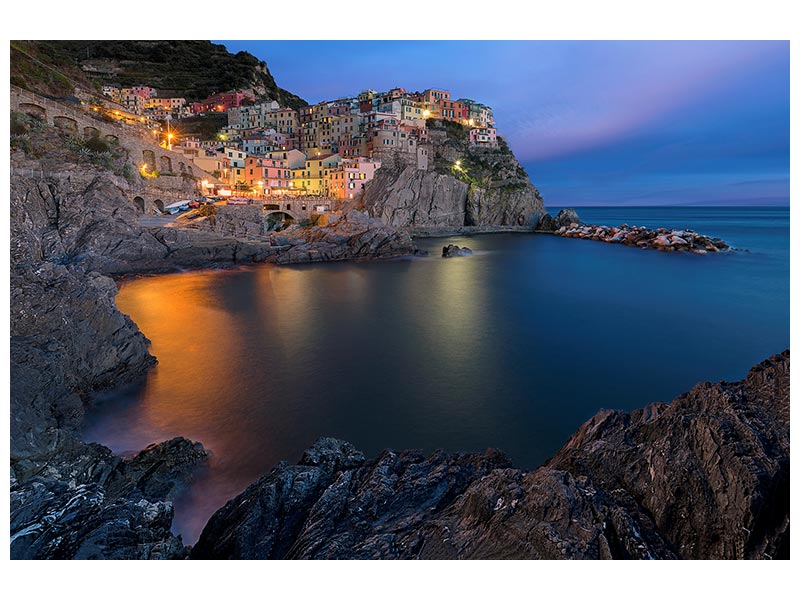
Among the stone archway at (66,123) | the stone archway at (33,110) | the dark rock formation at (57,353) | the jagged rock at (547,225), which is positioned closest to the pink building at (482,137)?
the jagged rock at (547,225)

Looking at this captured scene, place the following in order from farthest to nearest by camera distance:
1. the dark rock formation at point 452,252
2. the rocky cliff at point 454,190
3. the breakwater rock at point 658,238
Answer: the rocky cliff at point 454,190
the breakwater rock at point 658,238
the dark rock formation at point 452,252

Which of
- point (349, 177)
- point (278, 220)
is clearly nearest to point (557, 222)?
point (349, 177)

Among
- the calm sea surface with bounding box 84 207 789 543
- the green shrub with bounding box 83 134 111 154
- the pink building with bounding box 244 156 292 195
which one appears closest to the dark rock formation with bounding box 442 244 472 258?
the calm sea surface with bounding box 84 207 789 543

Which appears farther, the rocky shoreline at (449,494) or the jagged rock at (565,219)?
the jagged rock at (565,219)

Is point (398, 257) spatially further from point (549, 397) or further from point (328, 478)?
point (328, 478)

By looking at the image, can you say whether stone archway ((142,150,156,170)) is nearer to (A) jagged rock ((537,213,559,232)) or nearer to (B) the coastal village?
(B) the coastal village

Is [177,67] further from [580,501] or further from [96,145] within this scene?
A: [580,501]

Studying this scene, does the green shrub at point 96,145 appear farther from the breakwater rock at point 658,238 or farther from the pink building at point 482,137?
the pink building at point 482,137
